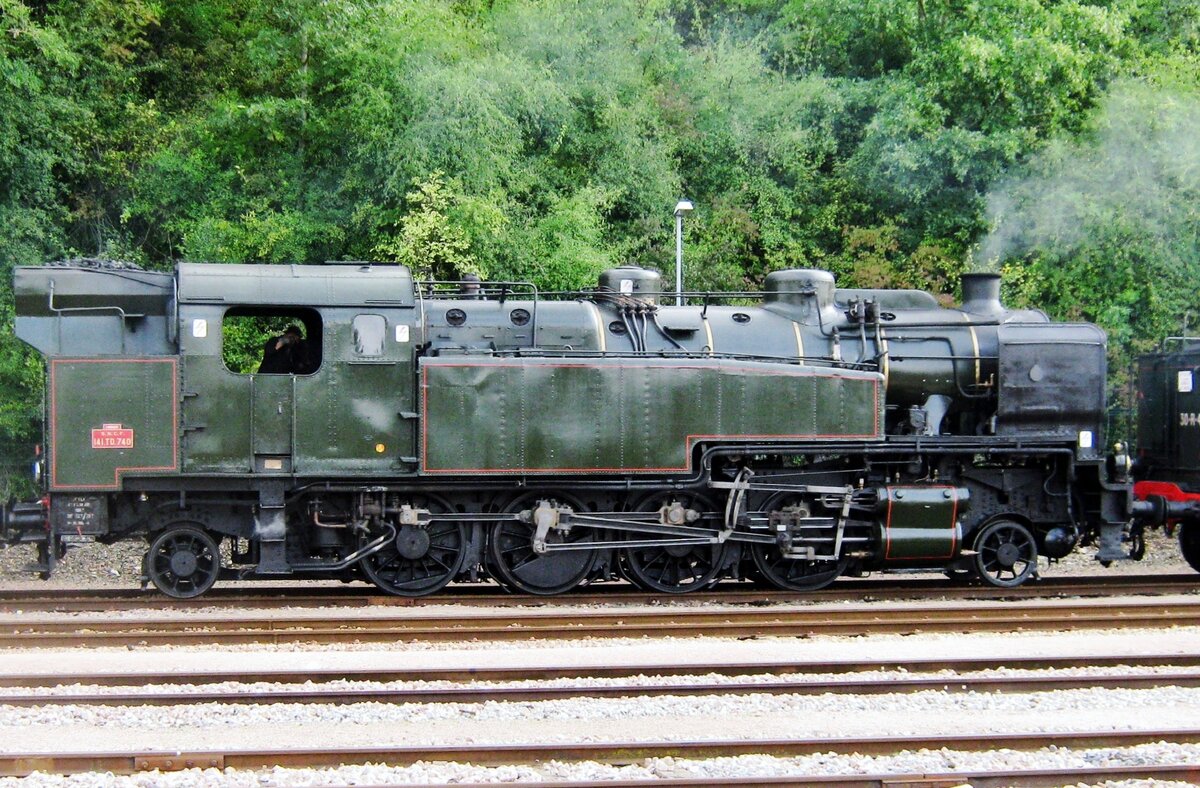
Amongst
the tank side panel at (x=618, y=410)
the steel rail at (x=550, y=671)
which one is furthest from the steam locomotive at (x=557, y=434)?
the steel rail at (x=550, y=671)

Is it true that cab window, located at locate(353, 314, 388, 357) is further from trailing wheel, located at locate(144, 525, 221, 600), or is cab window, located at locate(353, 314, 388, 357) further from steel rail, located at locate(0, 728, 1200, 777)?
steel rail, located at locate(0, 728, 1200, 777)

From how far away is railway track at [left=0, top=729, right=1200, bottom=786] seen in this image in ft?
21.4

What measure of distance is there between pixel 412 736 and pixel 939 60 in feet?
65.1

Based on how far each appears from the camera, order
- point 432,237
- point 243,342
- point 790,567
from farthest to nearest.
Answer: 1. point 432,237
2. point 243,342
3. point 790,567

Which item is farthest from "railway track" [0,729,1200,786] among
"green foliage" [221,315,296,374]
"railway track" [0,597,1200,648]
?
"green foliage" [221,315,296,374]

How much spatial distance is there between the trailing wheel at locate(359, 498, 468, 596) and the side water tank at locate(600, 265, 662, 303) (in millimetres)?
3037

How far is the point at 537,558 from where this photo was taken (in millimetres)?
12516

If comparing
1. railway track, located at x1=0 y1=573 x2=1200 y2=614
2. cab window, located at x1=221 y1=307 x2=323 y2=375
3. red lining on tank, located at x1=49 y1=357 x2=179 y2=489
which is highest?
cab window, located at x1=221 y1=307 x2=323 y2=375

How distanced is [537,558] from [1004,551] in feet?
17.0

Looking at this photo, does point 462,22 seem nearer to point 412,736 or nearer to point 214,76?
point 214,76

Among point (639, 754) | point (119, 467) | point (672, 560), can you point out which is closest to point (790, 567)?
point (672, 560)

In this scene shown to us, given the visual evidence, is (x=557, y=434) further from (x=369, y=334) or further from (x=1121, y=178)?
(x=1121, y=178)

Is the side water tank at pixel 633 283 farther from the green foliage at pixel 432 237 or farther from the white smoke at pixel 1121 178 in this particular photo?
the white smoke at pixel 1121 178

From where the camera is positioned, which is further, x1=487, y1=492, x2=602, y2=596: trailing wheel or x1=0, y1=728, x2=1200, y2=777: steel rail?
x1=487, y1=492, x2=602, y2=596: trailing wheel
